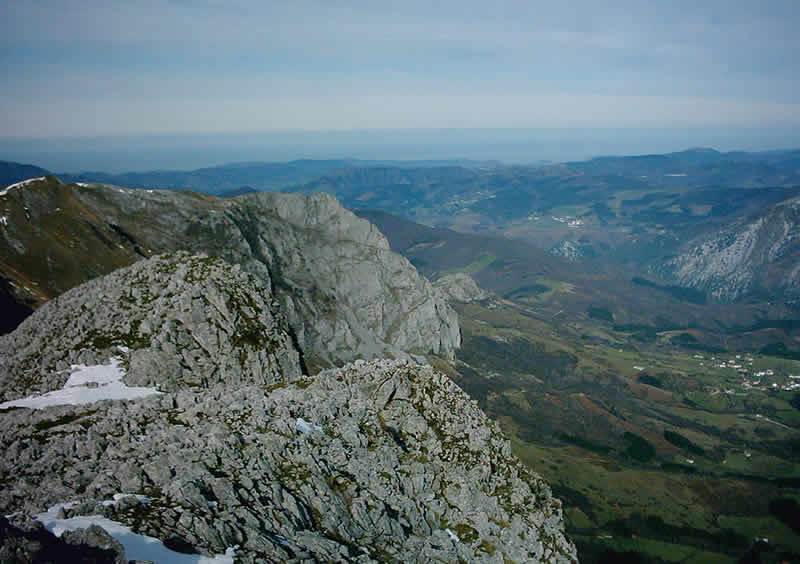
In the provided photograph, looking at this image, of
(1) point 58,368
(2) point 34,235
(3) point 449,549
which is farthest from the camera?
(2) point 34,235

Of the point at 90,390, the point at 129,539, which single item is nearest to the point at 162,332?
the point at 90,390

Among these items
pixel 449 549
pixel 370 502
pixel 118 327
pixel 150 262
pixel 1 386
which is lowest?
pixel 449 549

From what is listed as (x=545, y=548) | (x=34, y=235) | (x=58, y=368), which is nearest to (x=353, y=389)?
(x=545, y=548)

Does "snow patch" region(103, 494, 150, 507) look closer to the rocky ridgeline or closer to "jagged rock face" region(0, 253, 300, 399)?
the rocky ridgeline

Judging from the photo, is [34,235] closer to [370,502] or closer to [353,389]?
[353,389]

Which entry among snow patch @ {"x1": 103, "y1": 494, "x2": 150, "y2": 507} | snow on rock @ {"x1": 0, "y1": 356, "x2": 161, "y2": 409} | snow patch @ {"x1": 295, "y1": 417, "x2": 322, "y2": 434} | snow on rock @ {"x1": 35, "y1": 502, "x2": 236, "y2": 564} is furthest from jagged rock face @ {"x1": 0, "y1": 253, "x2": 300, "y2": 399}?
snow on rock @ {"x1": 35, "y1": 502, "x2": 236, "y2": 564}

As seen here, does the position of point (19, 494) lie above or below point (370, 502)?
above

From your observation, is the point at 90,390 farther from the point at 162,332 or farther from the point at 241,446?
the point at 241,446

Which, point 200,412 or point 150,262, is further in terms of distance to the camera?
point 150,262
